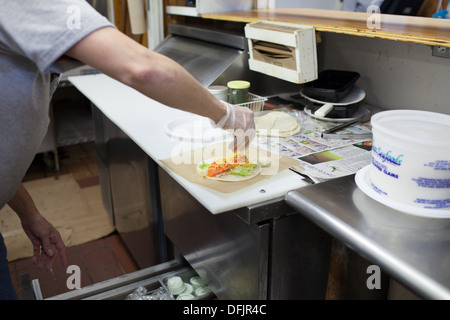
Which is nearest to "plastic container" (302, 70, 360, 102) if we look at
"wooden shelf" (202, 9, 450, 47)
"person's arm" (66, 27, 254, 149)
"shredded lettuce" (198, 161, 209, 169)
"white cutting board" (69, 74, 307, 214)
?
"wooden shelf" (202, 9, 450, 47)

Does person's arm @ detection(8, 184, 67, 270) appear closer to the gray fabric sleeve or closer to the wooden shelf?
the gray fabric sleeve

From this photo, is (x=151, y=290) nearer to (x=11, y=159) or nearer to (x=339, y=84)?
(x=11, y=159)

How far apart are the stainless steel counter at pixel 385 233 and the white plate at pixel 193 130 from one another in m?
0.52

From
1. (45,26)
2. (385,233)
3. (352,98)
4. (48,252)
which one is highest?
(45,26)

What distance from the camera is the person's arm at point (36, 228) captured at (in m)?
1.28

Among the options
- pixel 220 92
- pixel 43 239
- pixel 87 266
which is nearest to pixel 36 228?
pixel 43 239

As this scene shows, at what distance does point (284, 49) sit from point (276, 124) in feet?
1.00

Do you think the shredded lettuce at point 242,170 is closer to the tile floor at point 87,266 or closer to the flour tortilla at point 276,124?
the flour tortilla at point 276,124

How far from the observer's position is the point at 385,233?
87 cm

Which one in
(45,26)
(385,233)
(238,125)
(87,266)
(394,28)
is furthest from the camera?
(87,266)

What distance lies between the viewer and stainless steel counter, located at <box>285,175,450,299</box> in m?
0.76

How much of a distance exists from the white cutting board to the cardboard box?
411 mm

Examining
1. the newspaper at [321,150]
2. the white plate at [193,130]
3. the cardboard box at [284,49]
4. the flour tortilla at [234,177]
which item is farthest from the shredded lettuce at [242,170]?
the cardboard box at [284,49]

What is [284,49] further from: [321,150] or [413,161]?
[413,161]
